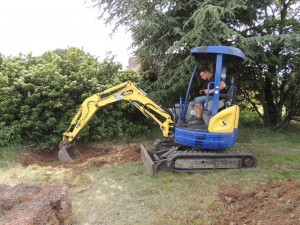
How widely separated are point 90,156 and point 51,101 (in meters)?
1.78

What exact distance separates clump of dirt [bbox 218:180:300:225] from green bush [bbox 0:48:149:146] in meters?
4.39

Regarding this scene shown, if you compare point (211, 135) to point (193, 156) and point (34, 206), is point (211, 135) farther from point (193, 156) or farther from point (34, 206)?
point (34, 206)

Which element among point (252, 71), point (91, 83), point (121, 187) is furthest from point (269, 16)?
point (121, 187)

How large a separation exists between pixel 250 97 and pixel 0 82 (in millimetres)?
7745

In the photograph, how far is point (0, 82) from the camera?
8.11m

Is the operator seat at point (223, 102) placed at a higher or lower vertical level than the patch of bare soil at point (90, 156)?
higher

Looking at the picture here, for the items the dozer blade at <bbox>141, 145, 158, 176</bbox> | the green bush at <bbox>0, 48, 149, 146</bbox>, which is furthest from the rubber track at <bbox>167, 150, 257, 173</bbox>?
the green bush at <bbox>0, 48, 149, 146</bbox>

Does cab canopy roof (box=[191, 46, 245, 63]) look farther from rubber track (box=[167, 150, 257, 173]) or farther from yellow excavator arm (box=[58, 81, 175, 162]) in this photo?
rubber track (box=[167, 150, 257, 173])

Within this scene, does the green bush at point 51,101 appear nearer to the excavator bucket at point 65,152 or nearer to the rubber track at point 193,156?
the excavator bucket at point 65,152

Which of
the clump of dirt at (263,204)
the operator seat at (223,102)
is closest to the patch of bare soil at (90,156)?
A: the operator seat at (223,102)

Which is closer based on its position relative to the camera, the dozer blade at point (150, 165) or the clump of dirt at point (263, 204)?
the clump of dirt at point (263, 204)

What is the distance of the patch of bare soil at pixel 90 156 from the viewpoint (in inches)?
277

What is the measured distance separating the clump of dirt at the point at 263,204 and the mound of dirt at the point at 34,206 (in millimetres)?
2100

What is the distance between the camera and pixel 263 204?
14.7 ft
